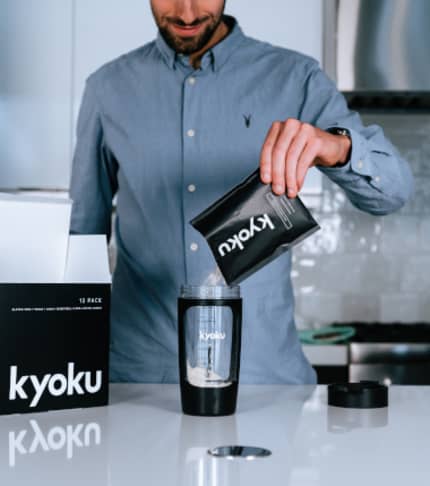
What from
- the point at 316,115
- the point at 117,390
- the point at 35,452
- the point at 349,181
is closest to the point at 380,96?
the point at 316,115

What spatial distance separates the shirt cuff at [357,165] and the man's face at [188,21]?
0.39m

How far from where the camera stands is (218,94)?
1551mm

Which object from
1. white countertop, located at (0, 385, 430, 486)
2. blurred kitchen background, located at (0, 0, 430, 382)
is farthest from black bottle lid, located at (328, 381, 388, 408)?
blurred kitchen background, located at (0, 0, 430, 382)

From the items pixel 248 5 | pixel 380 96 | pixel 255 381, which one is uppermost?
pixel 248 5

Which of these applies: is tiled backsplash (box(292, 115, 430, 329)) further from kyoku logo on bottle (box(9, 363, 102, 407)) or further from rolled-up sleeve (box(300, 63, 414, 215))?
kyoku logo on bottle (box(9, 363, 102, 407))

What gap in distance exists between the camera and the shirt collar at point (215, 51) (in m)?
1.54

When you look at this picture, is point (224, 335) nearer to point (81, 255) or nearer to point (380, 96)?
point (81, 255)

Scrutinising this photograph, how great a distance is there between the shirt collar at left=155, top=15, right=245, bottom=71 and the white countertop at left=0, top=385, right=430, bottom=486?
0.72 metres

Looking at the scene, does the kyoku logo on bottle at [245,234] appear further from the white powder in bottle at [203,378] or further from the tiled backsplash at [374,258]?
the tiled backsplash at [374,258]

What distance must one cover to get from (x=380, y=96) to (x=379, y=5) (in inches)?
11.0

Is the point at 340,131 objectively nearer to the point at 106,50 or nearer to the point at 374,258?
the point at 106,50

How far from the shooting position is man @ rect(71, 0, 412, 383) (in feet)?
4.81

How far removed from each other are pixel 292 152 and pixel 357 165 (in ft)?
0.77

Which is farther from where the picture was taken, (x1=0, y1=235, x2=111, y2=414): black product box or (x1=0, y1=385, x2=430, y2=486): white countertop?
(x1=0, y1=235, x2=111, y2=414): black product box
